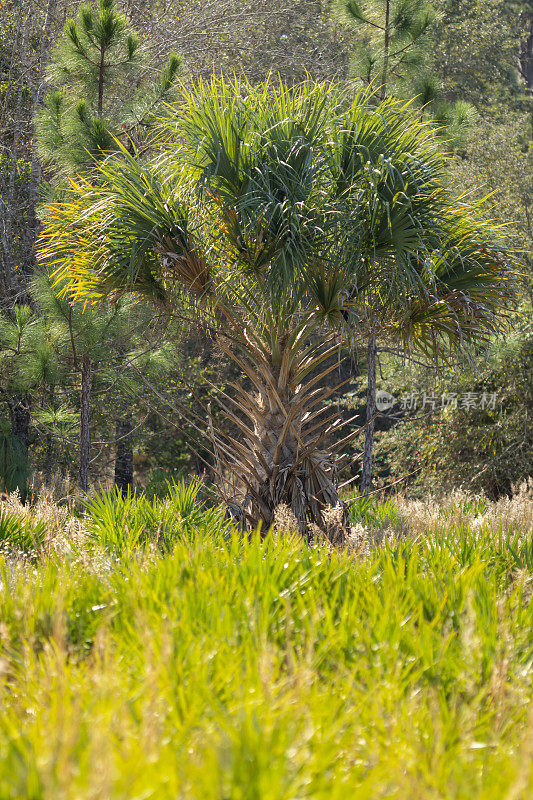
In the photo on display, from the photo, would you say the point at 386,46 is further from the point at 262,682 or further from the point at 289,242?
the point at 262,682

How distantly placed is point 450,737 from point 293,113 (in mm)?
5644

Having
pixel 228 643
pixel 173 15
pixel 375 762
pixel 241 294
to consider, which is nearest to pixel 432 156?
pixel 241 294

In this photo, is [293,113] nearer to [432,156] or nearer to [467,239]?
[432,156]

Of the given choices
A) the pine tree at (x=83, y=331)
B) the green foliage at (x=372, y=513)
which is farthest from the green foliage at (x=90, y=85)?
the green foliage at (x=372, y=513)

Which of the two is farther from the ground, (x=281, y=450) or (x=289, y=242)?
(x=289, y=242)

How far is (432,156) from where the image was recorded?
268 inches

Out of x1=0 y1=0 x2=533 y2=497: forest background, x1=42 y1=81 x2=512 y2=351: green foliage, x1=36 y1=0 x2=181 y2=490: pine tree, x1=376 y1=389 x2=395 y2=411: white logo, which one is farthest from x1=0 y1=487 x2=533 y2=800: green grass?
x1=376 y1=389 x2=395 y2=411: white logo

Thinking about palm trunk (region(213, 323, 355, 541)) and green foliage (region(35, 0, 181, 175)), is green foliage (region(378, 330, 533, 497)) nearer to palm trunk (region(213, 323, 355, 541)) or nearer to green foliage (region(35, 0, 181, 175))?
palm trunk (region(213, 323, 355, 541))

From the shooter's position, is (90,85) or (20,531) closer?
(20,531)

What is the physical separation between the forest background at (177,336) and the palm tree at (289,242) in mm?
2642

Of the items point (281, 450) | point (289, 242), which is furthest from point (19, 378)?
point (289, 242)

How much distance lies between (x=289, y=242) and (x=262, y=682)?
4400mm

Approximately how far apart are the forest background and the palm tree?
264 centimetres

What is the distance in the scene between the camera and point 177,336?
948cm
